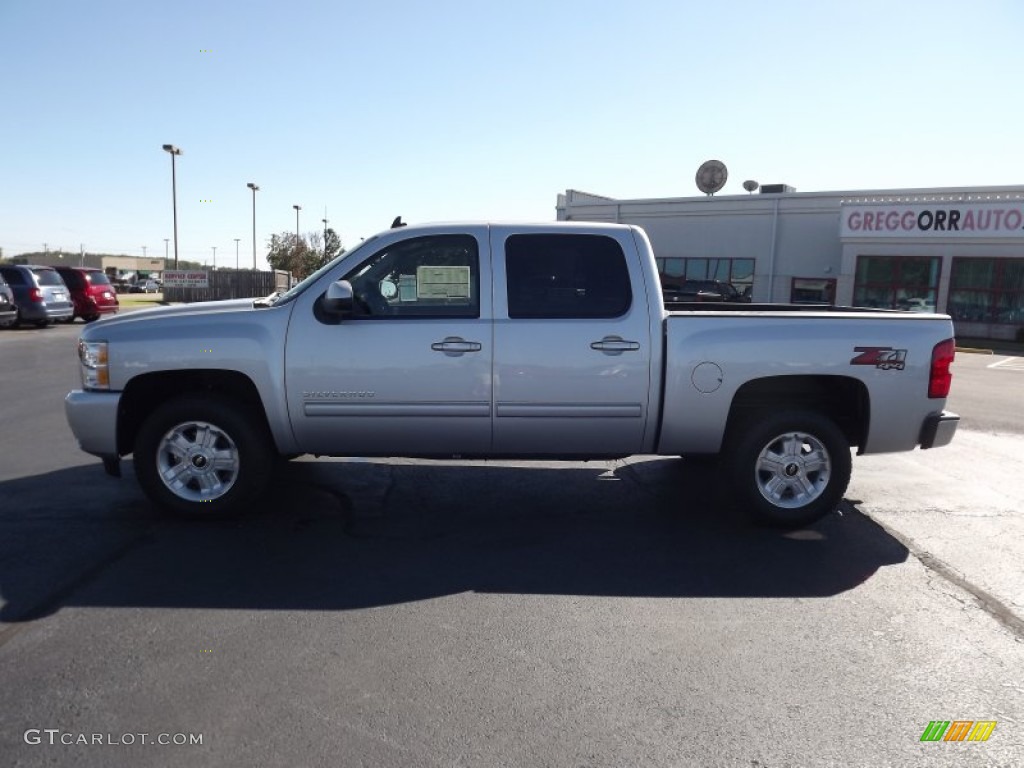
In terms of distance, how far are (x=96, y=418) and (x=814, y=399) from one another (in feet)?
16.1

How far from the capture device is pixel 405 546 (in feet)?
15.8

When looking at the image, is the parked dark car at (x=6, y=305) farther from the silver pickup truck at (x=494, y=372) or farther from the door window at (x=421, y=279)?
the door window at (x=421, y=279)

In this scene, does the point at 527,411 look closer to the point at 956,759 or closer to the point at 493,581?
the point at 493,581

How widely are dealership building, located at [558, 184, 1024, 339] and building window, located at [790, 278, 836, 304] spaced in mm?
38

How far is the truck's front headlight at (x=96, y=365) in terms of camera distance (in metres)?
5.06

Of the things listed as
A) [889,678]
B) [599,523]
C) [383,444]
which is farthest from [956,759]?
[383,444]

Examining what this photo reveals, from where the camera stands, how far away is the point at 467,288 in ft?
16.9

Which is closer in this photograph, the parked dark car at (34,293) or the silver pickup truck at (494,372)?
the silver pickup truck at (494,372)

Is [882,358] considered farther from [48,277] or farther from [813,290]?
[813,290]

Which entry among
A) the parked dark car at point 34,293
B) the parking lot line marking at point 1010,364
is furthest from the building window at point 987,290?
the parked dark car at point 34,293

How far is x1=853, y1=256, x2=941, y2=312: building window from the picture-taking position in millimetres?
26156

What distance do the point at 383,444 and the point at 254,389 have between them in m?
0.96

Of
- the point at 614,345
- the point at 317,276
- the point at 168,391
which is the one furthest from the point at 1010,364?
the point at 168,391

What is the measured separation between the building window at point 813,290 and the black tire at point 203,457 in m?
26.0
